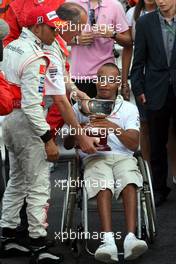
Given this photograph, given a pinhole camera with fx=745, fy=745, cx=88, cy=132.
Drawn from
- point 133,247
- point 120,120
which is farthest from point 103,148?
point 133,247

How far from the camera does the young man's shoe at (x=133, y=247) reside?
5.10 m

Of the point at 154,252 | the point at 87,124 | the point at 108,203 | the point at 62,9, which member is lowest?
the point at 154,252

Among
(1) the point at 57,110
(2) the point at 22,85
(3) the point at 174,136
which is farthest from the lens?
(3) the point at 174,136

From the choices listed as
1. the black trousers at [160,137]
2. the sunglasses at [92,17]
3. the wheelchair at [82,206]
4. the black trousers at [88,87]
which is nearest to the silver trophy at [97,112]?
the wheelchair at [82,206]

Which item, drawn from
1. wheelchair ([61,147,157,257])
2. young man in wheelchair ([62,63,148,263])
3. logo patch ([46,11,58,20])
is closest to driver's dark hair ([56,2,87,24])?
logo patch ([46,11,58,20])

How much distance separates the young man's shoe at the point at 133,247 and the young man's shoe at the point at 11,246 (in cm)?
80

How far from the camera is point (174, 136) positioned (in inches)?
281

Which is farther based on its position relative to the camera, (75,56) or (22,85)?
(75,56)

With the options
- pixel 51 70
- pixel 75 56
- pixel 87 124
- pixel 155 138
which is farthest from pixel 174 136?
pixel 51 70

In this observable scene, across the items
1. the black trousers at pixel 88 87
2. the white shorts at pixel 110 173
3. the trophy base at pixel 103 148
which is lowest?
the white shorts at pixel 110 173

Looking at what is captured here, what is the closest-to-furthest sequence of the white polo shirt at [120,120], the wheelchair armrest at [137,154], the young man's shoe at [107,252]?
1. the young man's shoe at [107,252]
2. the white polo shirt at [120,120]
3. the wheelchair armrest at [137,154]

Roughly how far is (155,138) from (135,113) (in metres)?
0.97

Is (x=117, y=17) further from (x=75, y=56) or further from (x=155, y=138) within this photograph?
(x=155, y=138)

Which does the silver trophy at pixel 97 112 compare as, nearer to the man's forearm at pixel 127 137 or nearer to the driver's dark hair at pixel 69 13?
the man's forearm at pixel 127 137
